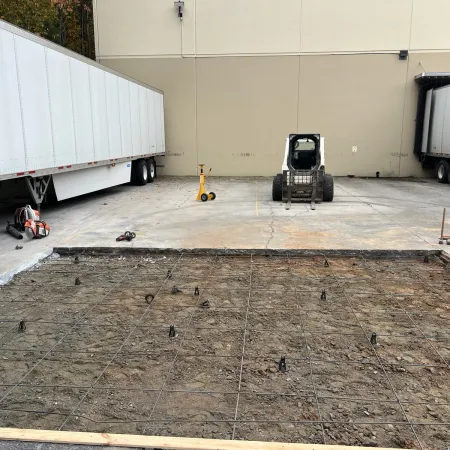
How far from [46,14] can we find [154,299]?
25.7m

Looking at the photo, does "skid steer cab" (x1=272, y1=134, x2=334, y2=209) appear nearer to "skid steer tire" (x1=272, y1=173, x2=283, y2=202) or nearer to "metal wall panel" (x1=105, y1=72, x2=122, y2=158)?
"skid steer tire" (x1=272, y1=173, x2=283, y2=202)

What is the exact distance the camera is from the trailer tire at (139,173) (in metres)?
17.2

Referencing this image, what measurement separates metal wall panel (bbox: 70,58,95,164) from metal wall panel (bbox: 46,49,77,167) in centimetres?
23

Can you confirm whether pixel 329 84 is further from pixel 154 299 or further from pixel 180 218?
pixel 154 299

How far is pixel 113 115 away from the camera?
43.7 ft

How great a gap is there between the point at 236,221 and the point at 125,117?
665 cm

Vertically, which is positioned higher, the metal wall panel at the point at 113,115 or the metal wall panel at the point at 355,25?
the metal wall panel at the point at 355,25

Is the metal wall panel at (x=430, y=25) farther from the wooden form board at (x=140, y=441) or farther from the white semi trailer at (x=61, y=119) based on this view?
the wooden form board at (x=140, y=441)

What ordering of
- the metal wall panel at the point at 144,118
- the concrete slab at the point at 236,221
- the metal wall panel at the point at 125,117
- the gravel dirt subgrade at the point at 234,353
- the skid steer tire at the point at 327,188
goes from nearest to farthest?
the gravel dirt subgrade at the point at 234,353
the concrete slab at the point at 236,221
the skid steer tire at the point at 327,188
the metal wall panel at the point at 125,117
the metal wall panel at the point at 144,118

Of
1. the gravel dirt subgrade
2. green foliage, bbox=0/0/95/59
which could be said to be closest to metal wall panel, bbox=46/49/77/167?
the gravel dirt subgrade

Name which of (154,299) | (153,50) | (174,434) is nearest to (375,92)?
(153,50)

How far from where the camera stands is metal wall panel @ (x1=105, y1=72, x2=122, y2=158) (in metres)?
13.0

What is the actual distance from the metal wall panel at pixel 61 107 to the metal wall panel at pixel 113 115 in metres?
2.39

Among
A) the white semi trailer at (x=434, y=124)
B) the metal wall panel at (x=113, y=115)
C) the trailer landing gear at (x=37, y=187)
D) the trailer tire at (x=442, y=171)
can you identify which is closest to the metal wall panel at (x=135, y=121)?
the metal wall panel at (x=113, y=115)
